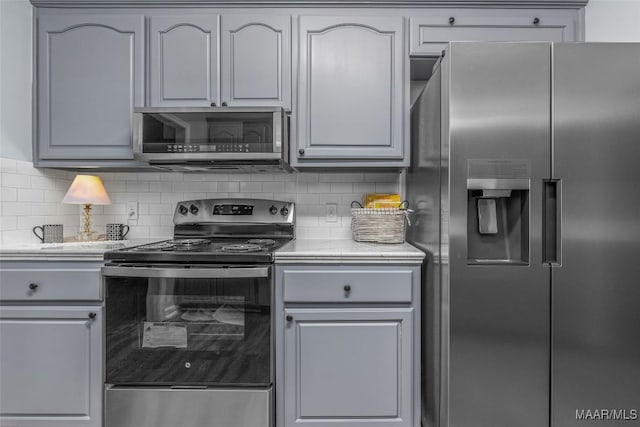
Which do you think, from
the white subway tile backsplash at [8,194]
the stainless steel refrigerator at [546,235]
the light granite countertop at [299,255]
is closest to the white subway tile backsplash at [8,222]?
the white subway tile backsplash at [8,194]

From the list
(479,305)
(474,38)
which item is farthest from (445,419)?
(474,38)

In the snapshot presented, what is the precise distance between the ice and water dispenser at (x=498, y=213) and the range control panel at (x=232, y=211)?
1.11m

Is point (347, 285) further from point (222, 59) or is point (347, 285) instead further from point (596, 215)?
point (222, 59)

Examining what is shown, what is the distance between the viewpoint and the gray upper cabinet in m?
1.95

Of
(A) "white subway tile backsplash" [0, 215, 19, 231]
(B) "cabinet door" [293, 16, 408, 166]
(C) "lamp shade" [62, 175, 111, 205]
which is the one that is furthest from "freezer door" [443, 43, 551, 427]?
(A) "white subway tile backsplash" [0, 215, 19, 231]

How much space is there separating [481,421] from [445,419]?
0.44 ft

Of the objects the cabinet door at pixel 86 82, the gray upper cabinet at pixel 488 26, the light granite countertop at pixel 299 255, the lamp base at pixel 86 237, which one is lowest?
the light granite countertop at pixel 299 255

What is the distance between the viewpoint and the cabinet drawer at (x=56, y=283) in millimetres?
1719

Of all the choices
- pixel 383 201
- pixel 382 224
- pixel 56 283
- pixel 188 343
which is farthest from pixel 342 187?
pixel 56 283

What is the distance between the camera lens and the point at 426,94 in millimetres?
1762

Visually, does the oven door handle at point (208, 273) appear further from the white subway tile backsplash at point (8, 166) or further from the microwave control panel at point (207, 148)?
the white subway tile backsplash at point (8, 166)

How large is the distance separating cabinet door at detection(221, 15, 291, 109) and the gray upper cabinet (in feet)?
2.26

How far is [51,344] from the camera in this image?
5.64 ft

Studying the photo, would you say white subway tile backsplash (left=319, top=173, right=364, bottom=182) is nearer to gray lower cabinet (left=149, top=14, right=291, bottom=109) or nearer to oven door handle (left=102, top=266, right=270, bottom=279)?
gray lower cabinet (left=149, top=14, right=291, bottom=109)
